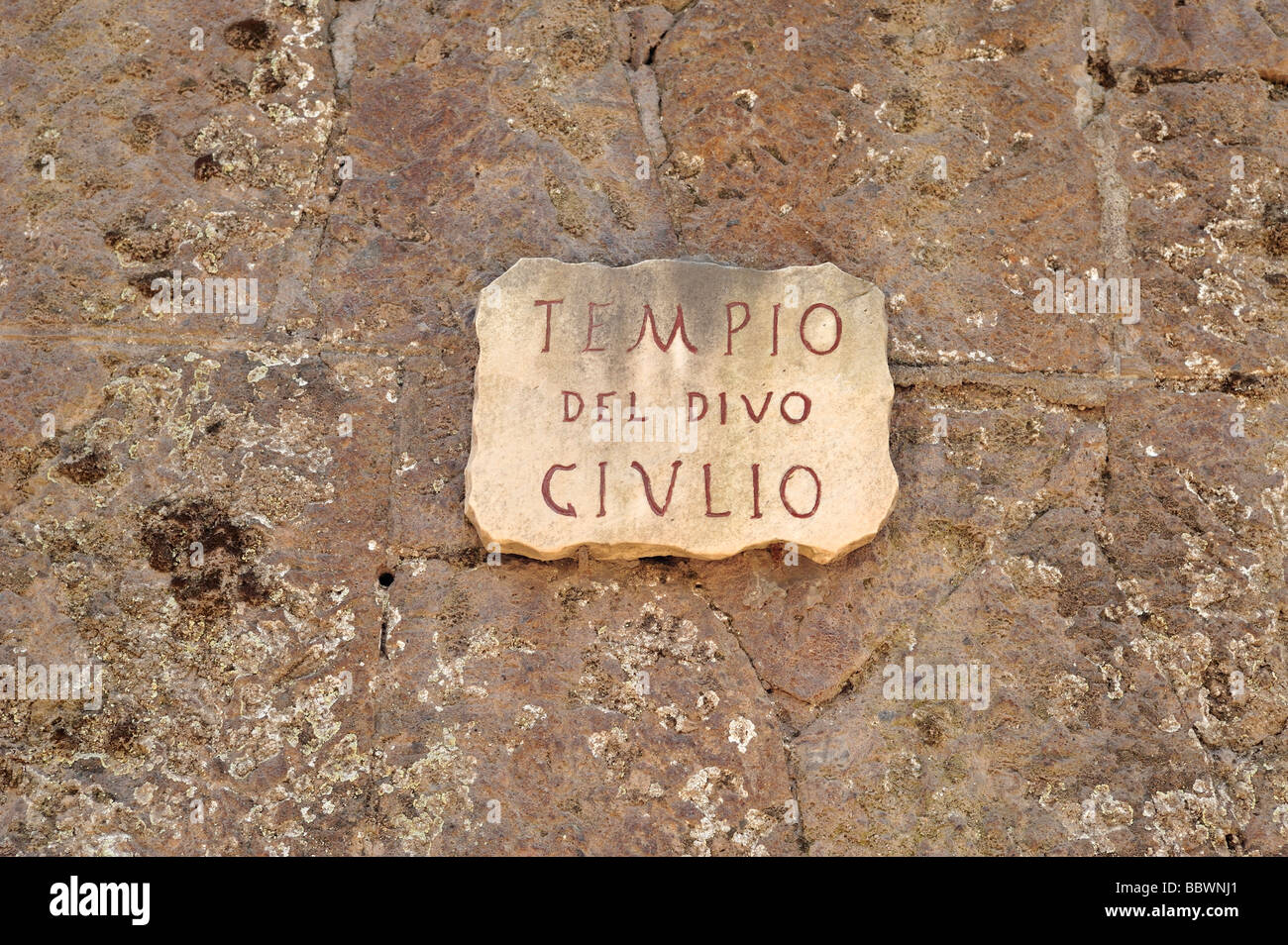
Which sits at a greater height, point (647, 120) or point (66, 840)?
point (647, 120)

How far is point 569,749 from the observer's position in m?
2.31

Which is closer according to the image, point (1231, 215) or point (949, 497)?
point (949, 497)

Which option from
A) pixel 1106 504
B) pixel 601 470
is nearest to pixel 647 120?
pixel 601 470

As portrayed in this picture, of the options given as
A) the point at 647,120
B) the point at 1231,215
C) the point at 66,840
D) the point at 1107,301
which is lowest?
the point at 66,840

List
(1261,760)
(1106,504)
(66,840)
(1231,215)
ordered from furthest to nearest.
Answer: (1231,215), (1106,504), (1261,760), (66,840)

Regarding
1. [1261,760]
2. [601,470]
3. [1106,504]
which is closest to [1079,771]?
[1261,760]

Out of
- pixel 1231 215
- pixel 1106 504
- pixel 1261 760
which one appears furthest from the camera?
pixel 1231 215

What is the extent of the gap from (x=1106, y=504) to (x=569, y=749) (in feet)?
3.62

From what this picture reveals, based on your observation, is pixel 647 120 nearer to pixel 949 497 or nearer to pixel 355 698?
pixel 949 497
